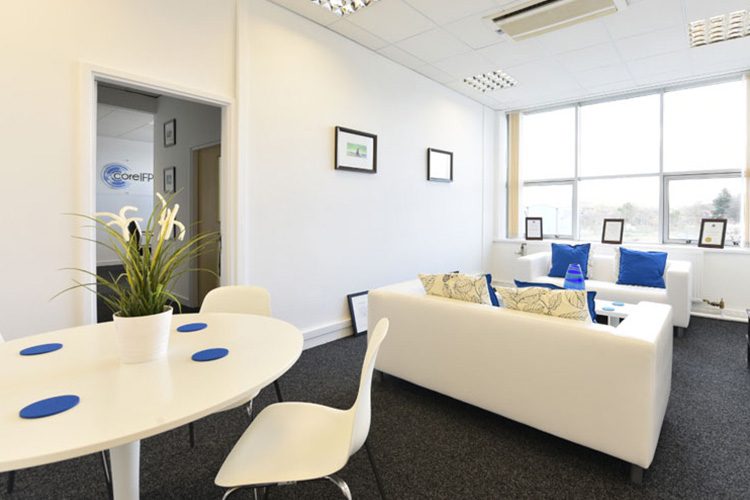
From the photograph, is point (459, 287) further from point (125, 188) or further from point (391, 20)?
point (125, 188)

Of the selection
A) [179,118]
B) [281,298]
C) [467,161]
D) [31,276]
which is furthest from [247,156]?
[467,161]

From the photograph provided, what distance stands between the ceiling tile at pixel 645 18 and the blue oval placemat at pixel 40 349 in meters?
4.50

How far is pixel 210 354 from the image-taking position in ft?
4.34

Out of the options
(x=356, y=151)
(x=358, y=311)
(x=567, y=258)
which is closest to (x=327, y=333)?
(x=358, y=311)

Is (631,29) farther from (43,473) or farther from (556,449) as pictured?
(43,473)

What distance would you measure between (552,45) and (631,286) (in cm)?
279

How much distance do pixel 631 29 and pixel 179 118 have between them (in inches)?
201

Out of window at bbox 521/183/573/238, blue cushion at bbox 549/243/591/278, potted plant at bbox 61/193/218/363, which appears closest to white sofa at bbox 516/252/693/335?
blue cushion at bbox 549/243/591/278

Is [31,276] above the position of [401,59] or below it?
below

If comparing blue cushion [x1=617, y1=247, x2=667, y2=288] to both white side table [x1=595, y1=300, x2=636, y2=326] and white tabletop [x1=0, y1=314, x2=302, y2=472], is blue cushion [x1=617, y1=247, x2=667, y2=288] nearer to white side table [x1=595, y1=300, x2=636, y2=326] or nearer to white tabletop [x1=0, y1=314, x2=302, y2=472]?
white side table [x1=595, y1=300, x2=636, y2=326]

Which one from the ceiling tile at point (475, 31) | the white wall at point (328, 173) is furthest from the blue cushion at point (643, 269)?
the ceiling tile at point (475, 31)

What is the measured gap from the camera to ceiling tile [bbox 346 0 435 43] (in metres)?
3.36

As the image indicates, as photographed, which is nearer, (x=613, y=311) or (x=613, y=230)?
(x=613, y=311)

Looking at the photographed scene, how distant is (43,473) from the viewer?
6.06 feet
